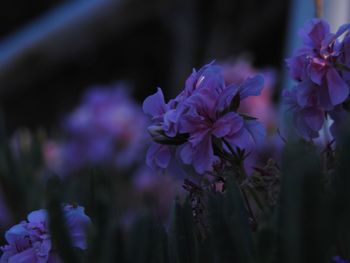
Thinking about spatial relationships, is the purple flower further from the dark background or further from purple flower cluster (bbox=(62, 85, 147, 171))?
the dark background

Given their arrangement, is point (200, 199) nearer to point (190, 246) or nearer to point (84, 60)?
point (190, 246)

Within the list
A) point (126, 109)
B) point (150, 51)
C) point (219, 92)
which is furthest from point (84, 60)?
point (219, 92)

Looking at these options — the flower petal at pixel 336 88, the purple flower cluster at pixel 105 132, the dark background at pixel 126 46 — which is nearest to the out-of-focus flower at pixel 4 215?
the purple flower cluster at pixel 105 132

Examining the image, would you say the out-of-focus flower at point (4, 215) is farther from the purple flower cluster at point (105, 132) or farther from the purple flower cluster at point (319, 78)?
the purple flower cluster at point (319, 78)

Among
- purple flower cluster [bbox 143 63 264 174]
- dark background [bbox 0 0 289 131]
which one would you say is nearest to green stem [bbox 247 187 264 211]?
purple flower cluster [bbox 143 63 264 174]

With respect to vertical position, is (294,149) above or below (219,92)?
below

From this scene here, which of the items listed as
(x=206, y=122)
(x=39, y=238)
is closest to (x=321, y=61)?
(x=206, y=122)

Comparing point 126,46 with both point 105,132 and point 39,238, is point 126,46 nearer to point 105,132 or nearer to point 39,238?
point 105,132
